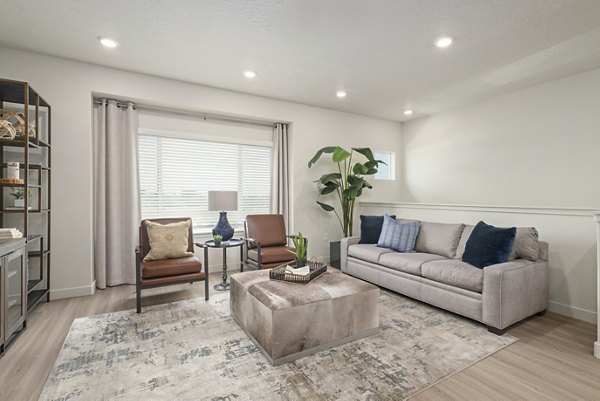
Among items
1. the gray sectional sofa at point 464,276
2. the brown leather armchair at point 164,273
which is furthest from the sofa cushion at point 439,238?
the brown leather armchair at point 164,273

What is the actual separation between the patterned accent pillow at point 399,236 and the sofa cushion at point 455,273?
657 mm

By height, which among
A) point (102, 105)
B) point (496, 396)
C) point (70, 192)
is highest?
point (102, 105)

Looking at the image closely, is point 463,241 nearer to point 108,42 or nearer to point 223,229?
point 223,229

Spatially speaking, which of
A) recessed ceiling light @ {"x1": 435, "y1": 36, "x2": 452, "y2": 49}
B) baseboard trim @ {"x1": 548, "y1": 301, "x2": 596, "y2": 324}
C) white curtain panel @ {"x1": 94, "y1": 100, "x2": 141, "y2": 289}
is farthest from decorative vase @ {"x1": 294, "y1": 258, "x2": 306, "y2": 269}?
baseboard trim @ {"x1": 548, "y1": 301, "x2": 596, "y2": 324}

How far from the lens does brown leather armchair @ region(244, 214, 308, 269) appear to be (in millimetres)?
3977

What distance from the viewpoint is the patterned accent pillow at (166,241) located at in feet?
11.5

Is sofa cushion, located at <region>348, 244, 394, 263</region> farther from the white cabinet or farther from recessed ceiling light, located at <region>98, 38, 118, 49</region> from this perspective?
recessed ceiling light, located at <region>98, 38, 118, 49</region>

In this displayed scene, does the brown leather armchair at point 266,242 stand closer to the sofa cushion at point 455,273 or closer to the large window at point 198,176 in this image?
the large window at point 198,176

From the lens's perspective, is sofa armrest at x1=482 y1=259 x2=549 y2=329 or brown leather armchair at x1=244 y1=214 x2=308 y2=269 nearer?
sofa armrest at x1=482 y1=259 x2=549 y2=329

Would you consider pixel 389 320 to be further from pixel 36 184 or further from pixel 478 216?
pixel 36 184

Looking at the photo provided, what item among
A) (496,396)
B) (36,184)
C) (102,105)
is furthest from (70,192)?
(496,396)

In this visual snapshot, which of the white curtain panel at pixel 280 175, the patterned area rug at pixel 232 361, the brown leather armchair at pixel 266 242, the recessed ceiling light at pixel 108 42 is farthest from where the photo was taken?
the white curtain panel at pixel 280 175

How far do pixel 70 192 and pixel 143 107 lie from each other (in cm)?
150

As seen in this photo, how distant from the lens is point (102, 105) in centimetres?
387
